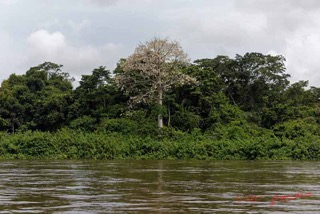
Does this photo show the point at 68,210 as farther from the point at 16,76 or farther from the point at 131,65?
the point at 16,76

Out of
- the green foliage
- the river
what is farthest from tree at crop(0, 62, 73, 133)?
the river

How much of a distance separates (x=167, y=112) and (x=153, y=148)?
749 centimetres

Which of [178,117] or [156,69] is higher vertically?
[156,69]

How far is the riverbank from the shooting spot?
30.1 meters

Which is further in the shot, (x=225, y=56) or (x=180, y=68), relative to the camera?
(x=225, y=56)

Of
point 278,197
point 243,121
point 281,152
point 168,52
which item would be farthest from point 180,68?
point 278,197

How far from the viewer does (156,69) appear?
36.5m

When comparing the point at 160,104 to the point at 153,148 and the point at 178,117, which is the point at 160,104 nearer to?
the point at 178,117

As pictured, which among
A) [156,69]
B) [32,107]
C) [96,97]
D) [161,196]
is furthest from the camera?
[32,107]

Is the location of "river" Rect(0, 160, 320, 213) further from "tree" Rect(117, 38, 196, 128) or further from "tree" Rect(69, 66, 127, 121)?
"tree" Rect(69, 66, 127, 121)

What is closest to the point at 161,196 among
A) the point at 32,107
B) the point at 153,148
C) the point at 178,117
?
the point at 153,148

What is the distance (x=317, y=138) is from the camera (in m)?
31.9

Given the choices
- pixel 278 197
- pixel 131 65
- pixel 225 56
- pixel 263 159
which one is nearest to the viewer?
pixel 278 197

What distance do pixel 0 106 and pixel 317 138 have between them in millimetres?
27150
